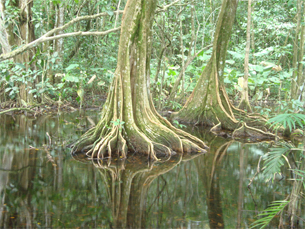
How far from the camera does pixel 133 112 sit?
23.4ft

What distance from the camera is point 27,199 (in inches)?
168

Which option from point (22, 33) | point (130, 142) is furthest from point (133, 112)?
point (22, 33)

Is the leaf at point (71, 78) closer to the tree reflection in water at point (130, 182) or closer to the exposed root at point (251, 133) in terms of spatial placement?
the tree reflection in water at point (130, 182)

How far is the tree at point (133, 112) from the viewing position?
664 cm

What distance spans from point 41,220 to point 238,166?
4068 millimetres

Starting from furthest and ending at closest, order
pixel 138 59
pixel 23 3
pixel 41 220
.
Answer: pixel 23 3
pixel 138 59
pixel 41 220

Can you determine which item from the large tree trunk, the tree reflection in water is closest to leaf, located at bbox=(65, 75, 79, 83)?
the large tree trunk

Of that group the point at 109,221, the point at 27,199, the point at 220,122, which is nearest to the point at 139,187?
the point at 109,221

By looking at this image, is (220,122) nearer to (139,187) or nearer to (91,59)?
(139,187)

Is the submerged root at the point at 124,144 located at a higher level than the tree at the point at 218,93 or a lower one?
lower

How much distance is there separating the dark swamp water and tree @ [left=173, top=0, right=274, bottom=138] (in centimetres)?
261

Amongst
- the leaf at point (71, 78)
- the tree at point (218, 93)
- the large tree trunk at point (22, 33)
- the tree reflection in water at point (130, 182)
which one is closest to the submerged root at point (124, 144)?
the tree reflection in water at point (130, 182)

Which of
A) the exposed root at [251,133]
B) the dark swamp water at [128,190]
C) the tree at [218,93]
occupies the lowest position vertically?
the dark swamp water at [128,190]

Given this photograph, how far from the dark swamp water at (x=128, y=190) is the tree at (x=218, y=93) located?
2.61m
